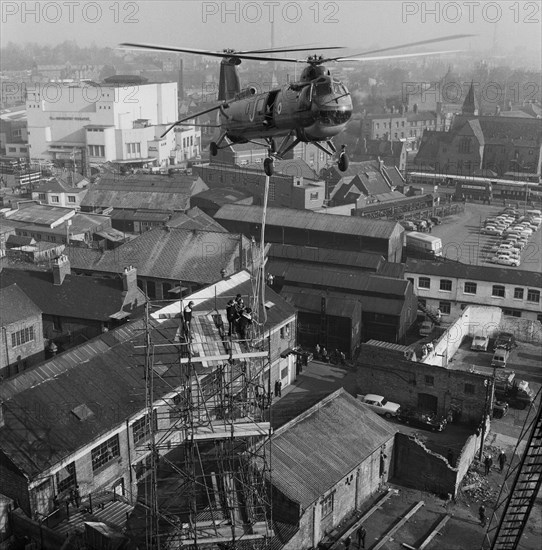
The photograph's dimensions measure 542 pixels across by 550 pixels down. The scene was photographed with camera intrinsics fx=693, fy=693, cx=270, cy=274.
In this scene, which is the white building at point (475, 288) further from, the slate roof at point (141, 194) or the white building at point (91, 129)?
the white building at point (91, 129)

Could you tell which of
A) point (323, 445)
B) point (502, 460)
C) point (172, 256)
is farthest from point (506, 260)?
point (323, 445)

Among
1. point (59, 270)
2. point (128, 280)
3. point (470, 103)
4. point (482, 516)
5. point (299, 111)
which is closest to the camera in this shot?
point (299, 111)

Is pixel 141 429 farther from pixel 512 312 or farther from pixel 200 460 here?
pixel 512 312

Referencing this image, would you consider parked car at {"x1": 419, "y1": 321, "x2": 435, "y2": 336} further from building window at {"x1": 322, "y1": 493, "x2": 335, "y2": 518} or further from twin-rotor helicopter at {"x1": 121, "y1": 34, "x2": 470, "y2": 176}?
twin-rotor helicopter at {"x1": 121, "y1": 34, "x2": 470, "y2": 176}

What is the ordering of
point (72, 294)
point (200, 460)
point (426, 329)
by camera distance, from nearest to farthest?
point (200, 460) → point (72, 294) → point (426, 329)

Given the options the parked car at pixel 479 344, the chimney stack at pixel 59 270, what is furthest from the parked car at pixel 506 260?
the chimney stack at pixel 59 270

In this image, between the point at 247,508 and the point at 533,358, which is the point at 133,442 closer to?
the point at 247,508

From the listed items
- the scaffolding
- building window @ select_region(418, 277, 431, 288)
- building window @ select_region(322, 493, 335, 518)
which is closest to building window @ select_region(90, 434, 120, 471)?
the scaffolding
